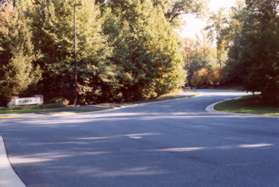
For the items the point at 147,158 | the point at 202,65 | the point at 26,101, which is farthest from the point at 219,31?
the point at 147,158

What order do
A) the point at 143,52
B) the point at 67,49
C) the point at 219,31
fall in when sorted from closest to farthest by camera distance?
the point at 67,49 → the point at 143,52 → the point at 219,31

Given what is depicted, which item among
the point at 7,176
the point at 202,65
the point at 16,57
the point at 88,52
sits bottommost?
the point at 7,176

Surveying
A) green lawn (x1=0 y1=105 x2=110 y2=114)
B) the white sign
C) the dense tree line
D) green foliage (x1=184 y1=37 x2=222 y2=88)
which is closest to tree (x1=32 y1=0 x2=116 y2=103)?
the dense tree line

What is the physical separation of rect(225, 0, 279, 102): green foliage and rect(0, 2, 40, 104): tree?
53.0 ft

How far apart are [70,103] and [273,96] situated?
18.0 metres

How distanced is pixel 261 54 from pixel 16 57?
61.0 feet

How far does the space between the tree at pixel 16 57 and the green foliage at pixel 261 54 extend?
1616cm

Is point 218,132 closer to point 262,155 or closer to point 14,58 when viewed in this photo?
point 262,155

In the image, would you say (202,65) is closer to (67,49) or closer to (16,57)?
(67,49)

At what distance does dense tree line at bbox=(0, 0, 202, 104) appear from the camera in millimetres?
38094

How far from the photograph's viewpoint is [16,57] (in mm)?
36812

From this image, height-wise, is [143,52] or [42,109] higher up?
[143,52]

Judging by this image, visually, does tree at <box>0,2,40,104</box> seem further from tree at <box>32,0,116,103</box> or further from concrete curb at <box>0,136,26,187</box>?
concrete curb at <box>0,136,26,187</box>

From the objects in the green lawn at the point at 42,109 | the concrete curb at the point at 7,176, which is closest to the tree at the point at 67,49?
the green lawn at the point at 42,109
